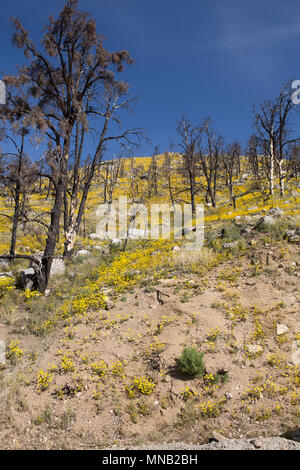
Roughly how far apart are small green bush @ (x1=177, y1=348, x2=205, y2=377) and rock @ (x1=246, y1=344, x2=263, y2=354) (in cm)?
124

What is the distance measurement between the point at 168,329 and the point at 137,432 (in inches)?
111

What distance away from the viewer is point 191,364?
571 centimetres

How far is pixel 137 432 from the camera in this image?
470 centimetres

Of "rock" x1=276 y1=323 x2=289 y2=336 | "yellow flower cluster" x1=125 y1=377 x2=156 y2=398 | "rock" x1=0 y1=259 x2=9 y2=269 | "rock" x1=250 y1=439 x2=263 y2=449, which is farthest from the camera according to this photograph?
"rock" x1=0 y1=259 x2=9 y2=269

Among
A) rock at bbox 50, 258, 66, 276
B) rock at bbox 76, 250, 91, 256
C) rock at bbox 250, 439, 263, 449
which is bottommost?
rock at bbox 250, 439, 263, 449

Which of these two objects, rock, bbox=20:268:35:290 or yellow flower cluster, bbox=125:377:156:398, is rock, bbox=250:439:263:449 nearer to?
yellow flower cluster, bbox=125:377:156:398

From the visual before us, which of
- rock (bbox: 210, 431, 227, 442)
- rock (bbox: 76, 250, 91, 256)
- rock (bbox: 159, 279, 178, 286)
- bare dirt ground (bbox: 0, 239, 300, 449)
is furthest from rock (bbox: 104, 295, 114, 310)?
rock (bbox: 76, 250, 91, 256)

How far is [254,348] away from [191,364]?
5.48ft

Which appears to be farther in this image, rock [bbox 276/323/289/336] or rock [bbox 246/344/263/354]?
rock [bbox 276/323/289/336]

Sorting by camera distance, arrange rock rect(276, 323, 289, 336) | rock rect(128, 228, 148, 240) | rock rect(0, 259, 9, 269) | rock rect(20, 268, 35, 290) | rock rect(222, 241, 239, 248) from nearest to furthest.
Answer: rock rect(276, 323, 289, 336), rock rect(20, 268, 35, 290), rock rect(222, 241, 239, 248), rock rect(0, 259, 9, 269), rock rect(128, 228, 148, 240)

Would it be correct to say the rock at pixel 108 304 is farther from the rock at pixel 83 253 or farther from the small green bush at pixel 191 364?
the rock at pixel 83 253

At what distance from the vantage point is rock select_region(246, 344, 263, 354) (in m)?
6.11
